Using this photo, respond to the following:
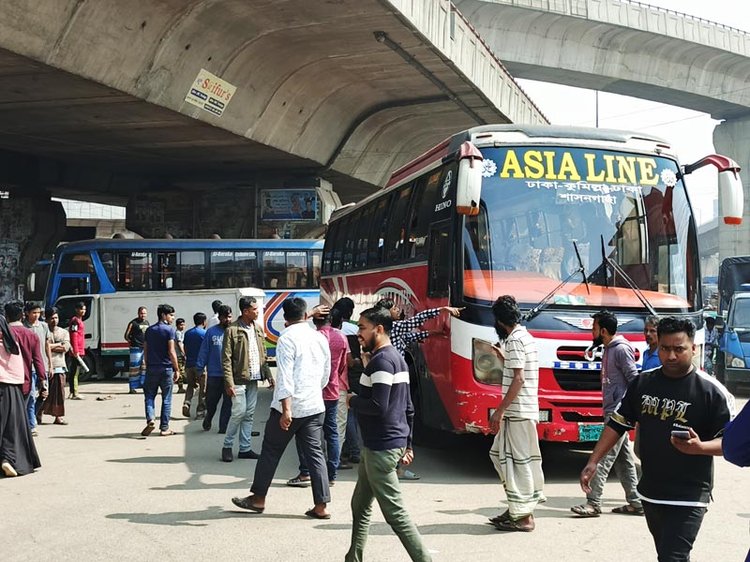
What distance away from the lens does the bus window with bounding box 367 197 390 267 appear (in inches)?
501

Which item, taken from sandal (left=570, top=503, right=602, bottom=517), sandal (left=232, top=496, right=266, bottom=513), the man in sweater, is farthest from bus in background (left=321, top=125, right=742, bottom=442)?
sandal (left=232, top=496, right=266, bottom=513)

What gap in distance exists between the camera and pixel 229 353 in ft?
34.0

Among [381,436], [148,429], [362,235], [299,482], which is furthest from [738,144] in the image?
[381,436]

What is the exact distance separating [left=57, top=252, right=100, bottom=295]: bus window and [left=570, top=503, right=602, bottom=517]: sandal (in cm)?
1830

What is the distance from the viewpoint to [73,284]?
2331 cm

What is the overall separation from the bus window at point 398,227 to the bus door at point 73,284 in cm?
1345

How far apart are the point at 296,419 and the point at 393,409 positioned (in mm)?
1722

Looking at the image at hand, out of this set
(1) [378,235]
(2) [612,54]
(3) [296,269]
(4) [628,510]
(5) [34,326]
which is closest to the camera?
(4) [628,510]

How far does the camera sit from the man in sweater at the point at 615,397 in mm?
7445

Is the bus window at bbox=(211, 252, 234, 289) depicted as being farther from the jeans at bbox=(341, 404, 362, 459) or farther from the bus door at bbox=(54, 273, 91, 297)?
the jeans at bbox=(341, 404, 362, 459)

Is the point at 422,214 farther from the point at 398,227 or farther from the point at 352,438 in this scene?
the point at 352,438

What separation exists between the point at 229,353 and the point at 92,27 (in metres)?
7.99

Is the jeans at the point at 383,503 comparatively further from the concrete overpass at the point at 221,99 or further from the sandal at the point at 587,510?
the concrete overpass at the point at 221,99

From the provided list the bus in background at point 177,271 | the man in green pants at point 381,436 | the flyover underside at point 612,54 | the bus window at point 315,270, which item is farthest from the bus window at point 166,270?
the man in green pants at point 381,436
